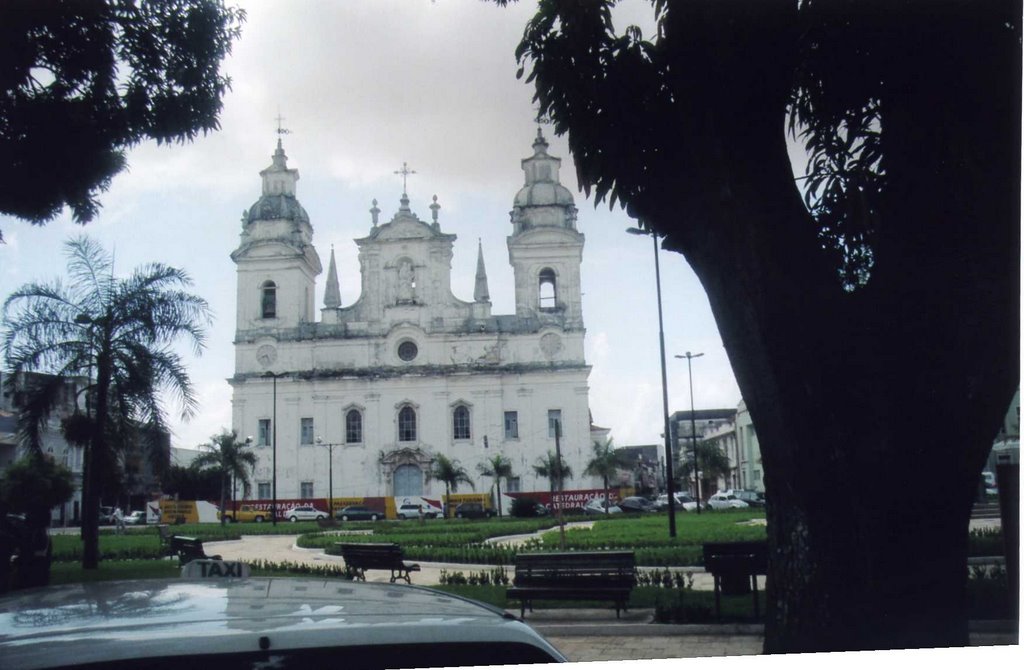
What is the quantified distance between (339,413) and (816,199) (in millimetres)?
3358

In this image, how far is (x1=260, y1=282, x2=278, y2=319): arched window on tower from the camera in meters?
4.66

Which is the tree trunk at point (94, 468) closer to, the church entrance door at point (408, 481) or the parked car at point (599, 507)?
the church entrance door at point (408, 481)

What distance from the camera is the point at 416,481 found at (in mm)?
7156

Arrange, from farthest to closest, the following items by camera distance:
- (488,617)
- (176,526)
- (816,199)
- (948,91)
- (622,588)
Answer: (176,526) → (622,588) → (816,199) → (948,91) → (488,617)

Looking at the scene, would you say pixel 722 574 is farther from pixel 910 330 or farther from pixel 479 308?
pixel 910 330

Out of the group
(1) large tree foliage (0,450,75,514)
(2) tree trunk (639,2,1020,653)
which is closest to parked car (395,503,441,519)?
(1) large tree foliage (0,450,75,514)

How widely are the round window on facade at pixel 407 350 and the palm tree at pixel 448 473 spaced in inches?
28.1

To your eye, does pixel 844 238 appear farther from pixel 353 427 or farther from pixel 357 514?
pixel 357 514

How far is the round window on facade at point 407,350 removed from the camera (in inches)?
242

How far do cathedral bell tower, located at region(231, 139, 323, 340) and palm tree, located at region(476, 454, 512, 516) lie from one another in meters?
2.12

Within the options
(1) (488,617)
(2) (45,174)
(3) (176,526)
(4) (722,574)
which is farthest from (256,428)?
(1) (488,617)

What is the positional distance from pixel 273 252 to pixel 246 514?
91.2 inches

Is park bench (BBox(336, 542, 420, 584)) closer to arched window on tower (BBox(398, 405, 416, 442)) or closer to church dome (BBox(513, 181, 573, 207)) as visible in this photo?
arched window on tower (BBox(398, 405, 416, 442))

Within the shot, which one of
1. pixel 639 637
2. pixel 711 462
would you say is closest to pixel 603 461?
pixel 639 637
